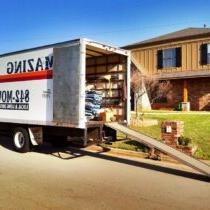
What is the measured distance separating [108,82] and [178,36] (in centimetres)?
2004

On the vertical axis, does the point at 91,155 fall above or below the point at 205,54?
below

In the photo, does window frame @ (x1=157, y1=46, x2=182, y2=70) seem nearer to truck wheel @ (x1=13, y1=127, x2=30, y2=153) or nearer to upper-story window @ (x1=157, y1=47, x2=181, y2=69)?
upper-story window @ (x1=157, y1=47, x2=181, y2=69)

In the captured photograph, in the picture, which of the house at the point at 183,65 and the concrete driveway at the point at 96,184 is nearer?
the concrete driveway at the point at 96,184

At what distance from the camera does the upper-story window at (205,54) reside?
31406 millimetres

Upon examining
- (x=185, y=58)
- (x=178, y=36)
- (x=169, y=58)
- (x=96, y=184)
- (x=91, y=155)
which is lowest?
(x=96, y=184)

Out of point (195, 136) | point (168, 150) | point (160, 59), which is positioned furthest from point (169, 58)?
point (168, 150)

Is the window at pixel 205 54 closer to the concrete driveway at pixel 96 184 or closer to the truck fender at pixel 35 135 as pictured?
the concrete driveway at pixel 96 184

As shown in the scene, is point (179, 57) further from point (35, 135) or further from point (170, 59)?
point (35, 135)

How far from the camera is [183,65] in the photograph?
3259 cm

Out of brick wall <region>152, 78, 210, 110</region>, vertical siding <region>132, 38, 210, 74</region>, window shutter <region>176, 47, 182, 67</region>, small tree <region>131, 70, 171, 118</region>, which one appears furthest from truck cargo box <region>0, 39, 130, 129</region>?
window shutter <region>176, 47, 182, 67</region>

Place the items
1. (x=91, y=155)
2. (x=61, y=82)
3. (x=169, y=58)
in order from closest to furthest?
(x=61, y=82)
(x=91, y=155)
(x=169, y=58)

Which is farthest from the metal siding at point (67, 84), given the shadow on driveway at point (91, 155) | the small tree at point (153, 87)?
the small tree at point (153, 87)

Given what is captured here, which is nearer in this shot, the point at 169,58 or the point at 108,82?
the point at 108,82

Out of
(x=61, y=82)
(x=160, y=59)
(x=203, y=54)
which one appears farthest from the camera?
(x=160, y=59)
